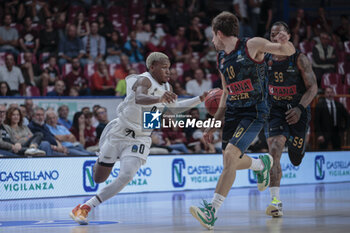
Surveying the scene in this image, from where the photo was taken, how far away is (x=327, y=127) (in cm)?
1614

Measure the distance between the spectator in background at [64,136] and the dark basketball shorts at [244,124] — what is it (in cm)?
603

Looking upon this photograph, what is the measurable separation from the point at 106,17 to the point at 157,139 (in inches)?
245

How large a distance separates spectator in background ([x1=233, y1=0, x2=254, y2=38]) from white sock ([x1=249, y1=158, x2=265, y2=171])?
12.7m

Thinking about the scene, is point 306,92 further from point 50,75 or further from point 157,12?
point 157,12

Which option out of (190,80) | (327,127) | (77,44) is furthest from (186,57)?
(327,127)

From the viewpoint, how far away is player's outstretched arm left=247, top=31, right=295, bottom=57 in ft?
21.7

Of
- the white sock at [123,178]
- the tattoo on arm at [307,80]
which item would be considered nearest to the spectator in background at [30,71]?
the tattoo on arm at [307,80]

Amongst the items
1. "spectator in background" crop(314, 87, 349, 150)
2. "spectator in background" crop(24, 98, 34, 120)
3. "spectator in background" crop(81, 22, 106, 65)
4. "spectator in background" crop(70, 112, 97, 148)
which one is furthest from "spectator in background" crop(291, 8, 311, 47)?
"spectator in background" crop(24, 98, 34, 120)

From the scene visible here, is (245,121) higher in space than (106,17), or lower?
lower

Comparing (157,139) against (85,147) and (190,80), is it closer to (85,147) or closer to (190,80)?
(85,147)

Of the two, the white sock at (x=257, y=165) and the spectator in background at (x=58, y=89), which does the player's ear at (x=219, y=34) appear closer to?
the white sock at (x=257, y=165)

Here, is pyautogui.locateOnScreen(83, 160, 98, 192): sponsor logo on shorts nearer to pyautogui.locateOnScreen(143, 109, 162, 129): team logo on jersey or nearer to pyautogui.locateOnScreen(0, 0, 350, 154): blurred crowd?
pyautogui.locateOnScreen(0, 0, 350, 154): blurred crowd

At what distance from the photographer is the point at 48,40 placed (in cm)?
1684

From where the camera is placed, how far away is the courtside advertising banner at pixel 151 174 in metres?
11.9
